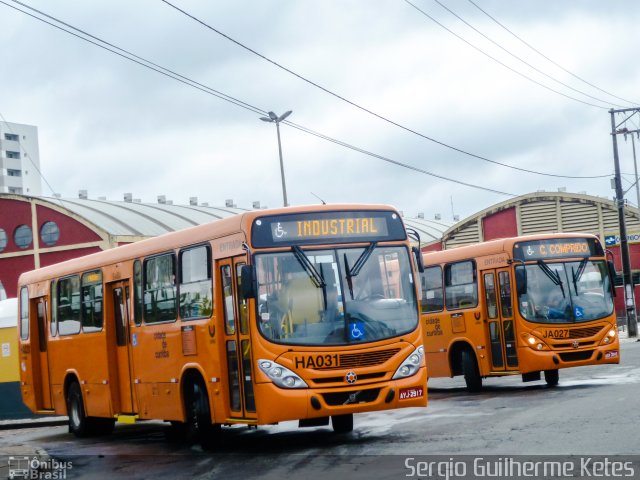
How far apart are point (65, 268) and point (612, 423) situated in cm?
Answer: 1022

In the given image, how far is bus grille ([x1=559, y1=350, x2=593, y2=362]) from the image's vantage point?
2102cm

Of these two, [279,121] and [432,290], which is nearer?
[432,290]

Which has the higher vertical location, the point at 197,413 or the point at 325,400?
the point at 325,400

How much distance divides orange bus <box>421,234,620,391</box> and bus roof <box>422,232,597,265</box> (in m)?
0.02

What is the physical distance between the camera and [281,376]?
44.0 feet

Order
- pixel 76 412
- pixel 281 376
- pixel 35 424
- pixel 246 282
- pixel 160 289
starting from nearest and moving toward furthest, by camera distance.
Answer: pixel 246 282
pixel 281 376
pixel 160 289
pixel 76 412
pixel 35 424

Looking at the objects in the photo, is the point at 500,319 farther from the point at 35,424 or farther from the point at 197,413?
the point at 35,424

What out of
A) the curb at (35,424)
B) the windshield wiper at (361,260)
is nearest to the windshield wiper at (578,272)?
the windshield wiper at (361,260)

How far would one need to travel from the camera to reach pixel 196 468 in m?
12.8

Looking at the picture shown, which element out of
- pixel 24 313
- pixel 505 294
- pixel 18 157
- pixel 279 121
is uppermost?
pixel 18 157

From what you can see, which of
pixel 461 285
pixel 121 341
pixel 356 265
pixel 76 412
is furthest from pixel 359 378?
pixel 461 285

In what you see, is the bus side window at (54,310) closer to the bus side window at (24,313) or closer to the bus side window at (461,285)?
the bus side window at (24,313)

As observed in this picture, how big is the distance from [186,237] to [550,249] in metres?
8.64

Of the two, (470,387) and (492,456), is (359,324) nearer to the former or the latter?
(492,456)
